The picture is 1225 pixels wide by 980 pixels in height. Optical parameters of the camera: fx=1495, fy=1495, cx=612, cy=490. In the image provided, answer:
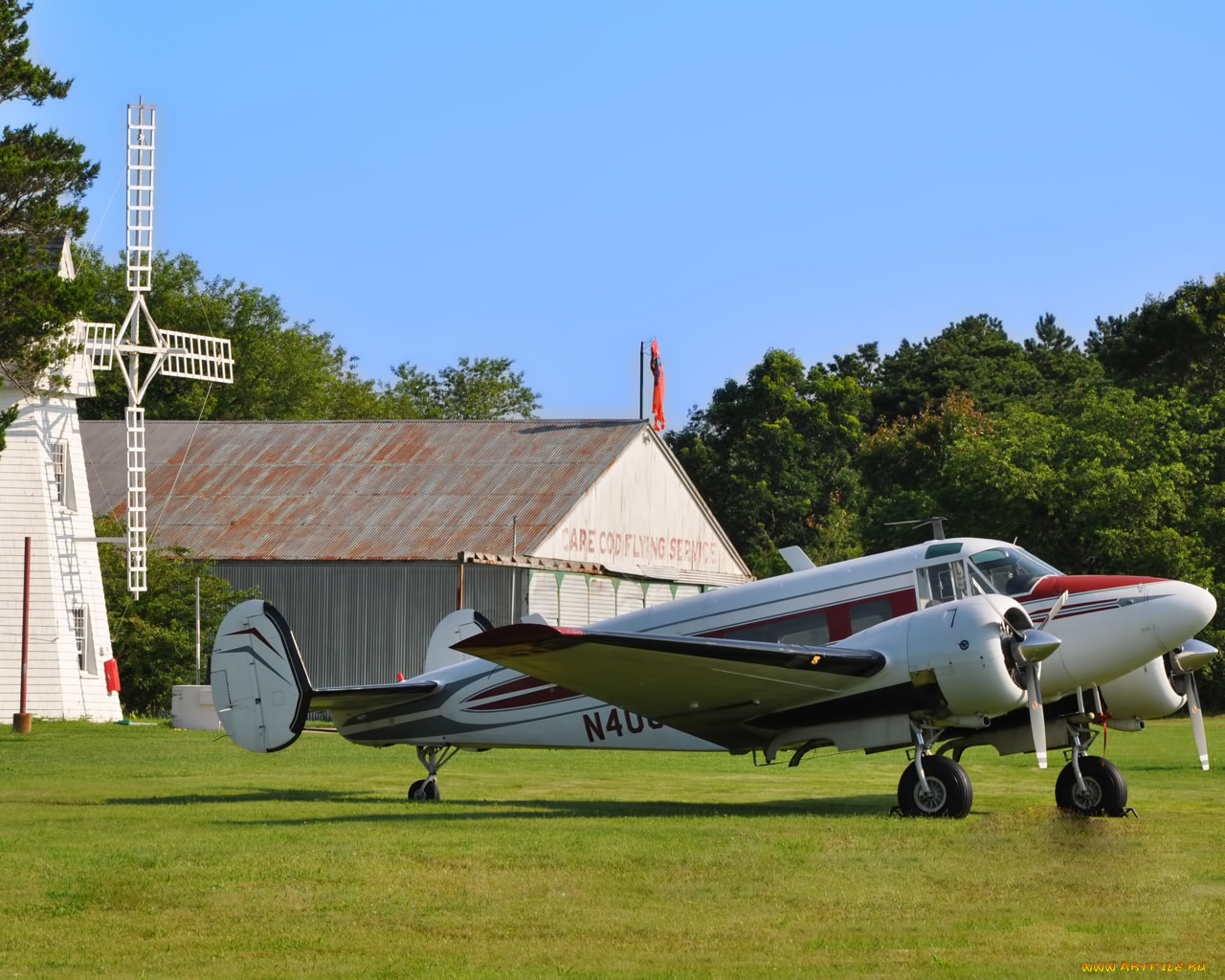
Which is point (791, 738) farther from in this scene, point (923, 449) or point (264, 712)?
point (923, 449)

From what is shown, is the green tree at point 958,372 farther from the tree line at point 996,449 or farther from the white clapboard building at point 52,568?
the white clapboard building at point 52,568

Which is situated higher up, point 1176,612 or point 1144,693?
point 1176,612

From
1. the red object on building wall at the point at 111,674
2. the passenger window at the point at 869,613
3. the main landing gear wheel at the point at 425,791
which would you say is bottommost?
the main landing gear wheel at the point at 425,791

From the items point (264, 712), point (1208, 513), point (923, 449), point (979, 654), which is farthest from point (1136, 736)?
point (923, 449)

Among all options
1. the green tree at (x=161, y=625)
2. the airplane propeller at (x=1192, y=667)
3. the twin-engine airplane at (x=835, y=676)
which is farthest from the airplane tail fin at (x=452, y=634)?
the green tree at (x=161, y=625)

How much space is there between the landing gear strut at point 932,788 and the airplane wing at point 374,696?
613 cm

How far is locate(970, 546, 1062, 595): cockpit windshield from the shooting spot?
16250 mm

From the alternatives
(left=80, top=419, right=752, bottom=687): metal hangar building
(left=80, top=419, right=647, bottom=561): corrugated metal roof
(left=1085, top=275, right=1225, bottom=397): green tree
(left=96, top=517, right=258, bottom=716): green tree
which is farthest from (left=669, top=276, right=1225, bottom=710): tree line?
(left=96, top=517, right=258, bottom=716): green tree

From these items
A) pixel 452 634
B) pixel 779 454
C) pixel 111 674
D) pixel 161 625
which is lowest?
pixel 111 674

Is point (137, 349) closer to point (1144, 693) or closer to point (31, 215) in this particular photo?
point (31, 215)

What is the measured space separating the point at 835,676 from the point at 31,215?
68.3 feet

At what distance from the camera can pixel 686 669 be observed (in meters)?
15.7

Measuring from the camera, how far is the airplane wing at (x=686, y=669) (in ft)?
47.6

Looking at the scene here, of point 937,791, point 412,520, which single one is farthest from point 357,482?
point 937,791
